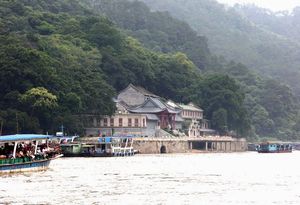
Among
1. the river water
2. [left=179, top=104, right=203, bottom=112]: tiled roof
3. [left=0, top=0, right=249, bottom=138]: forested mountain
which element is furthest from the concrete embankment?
the river water

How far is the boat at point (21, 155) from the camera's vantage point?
228 ft

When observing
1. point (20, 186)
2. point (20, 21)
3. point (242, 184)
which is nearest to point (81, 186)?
point (20, 186)

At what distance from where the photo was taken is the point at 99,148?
122188 millimetres

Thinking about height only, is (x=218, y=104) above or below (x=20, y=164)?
above

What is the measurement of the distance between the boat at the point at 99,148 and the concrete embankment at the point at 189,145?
23.2ft

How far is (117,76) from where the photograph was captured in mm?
169250

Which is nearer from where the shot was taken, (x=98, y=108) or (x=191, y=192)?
(x=191, y=192)

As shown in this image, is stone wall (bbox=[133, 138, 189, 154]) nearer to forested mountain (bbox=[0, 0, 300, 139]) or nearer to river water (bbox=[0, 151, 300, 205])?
forested mountain (bbox=[0, 0, 300, 139])

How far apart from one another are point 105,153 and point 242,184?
59369 mm

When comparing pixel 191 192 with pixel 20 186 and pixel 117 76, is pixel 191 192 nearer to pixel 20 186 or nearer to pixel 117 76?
pixel 20 186

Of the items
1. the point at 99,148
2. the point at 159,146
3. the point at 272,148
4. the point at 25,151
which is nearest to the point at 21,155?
the point at 25,151

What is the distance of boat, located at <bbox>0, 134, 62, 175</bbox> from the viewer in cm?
6944

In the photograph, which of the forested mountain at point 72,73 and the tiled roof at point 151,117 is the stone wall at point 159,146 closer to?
the forested mountain at point 72,73

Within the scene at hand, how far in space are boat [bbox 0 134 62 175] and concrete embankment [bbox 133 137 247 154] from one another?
59.2 m
